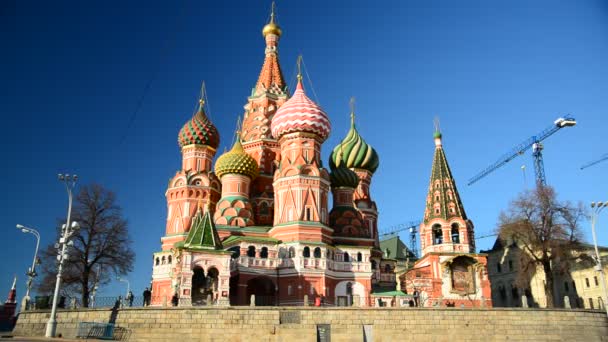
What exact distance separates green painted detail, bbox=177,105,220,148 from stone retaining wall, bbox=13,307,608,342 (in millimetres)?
19778

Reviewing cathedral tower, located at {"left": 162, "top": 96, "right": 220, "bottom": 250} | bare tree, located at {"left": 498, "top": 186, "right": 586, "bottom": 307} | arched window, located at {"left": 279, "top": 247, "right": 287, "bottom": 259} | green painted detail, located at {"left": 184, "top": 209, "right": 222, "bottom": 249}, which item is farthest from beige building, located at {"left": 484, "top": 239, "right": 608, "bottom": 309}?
cathedral tower, located at {"left": 162, "top": 96, "right": 220, "bottom": 250}

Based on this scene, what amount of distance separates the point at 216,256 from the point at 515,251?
3447 cm

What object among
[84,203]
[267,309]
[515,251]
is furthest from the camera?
[515,251]

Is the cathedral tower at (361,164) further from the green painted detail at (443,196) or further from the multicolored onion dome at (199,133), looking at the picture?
the multicolored onion dome at (199,133)

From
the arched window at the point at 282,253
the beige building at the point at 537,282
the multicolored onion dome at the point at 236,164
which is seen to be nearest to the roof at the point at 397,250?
the beige building at the point at 537,282

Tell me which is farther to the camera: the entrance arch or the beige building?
the beige building

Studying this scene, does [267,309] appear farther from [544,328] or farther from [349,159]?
[349,159]

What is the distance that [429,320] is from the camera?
26953 mm

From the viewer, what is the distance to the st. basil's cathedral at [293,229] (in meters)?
34.7

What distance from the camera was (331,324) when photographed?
2641cm

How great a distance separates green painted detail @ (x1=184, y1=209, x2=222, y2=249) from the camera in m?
32.2

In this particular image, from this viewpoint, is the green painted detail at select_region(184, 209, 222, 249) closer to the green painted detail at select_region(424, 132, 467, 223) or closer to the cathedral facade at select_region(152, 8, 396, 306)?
the cathedral facade at select_region(152, 8, 396, 306)

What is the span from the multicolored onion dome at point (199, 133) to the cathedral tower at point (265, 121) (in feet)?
12.0

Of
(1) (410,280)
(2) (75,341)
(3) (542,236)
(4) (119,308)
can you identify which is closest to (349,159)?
(1) (410,280)
